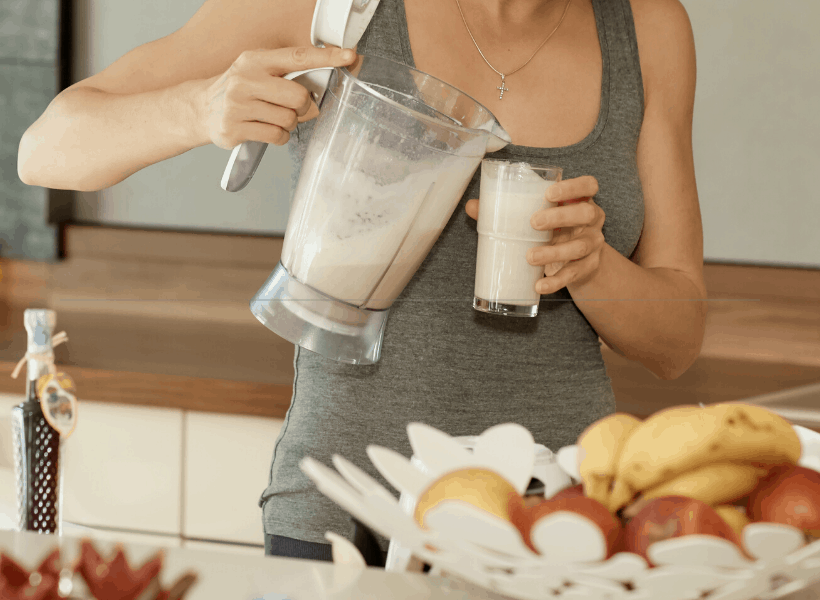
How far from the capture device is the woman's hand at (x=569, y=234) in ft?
1.83

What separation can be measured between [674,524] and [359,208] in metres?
0.31

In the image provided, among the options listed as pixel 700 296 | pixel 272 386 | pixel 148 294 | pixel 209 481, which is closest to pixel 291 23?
pixel 700 296

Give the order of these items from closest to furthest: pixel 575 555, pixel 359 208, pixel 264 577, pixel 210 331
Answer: pixel 575 555, pixel 264 577, pixel 359 208, pixel 210 331

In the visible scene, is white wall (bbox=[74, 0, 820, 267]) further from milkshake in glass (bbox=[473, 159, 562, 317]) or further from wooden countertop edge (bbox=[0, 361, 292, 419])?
milkshake in glass (bbox=[473, 159, 562, 317])

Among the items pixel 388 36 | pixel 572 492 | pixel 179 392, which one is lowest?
pixel 179 392

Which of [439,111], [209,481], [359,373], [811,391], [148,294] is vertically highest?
[439,111]

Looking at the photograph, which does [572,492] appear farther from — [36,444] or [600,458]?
[36,444]

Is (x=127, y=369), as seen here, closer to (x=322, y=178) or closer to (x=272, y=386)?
(x=272, y=386)

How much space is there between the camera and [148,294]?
1.78 meters

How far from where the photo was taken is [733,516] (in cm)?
33

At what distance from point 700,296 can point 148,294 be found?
1348 millimetres

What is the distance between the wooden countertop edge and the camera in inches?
50.5

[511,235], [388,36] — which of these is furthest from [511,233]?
[388,36]

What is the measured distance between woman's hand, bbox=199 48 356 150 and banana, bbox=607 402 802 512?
0.35m
